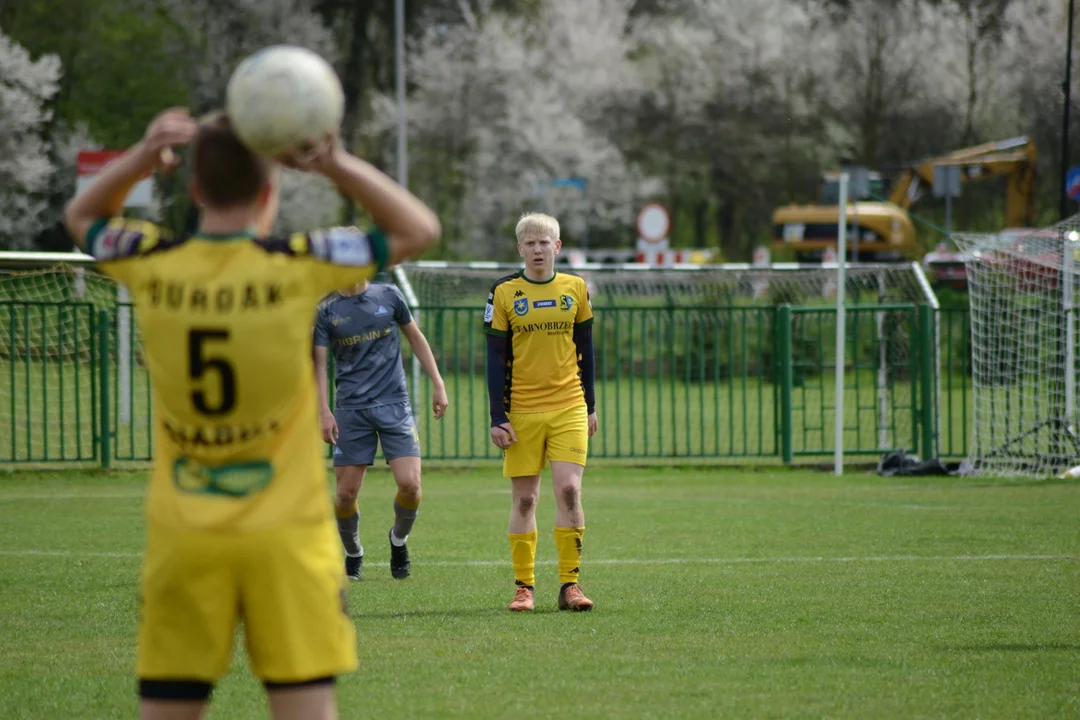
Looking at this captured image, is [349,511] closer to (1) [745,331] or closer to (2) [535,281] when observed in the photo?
(2) [535,281]

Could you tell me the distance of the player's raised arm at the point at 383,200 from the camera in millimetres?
3332

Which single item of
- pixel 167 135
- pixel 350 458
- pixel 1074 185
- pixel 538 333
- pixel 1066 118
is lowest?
pixel 350 458

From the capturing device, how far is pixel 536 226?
764cm

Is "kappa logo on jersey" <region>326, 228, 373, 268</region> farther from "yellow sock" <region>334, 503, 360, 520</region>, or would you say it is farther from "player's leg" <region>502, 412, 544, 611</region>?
"yellow sock" <region>334, 503, 360, 520</region>

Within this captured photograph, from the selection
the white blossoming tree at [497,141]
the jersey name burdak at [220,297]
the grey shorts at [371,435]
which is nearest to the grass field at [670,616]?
the grey shorts at [371,435]

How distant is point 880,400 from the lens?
17062 mm

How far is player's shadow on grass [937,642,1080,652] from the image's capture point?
643cm

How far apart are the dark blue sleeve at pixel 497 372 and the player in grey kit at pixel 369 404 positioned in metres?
0.96

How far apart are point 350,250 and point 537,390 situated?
4.48 m

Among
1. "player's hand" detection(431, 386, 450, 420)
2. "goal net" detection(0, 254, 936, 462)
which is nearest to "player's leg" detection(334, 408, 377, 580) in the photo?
"player's hand" detection(431, 386, 450, 420)

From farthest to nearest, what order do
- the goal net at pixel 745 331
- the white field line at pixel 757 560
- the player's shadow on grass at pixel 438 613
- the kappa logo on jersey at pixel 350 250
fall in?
1. the goal net at pixel 745 331
2. the white field line at pixel 757 560
3. the player's shadow on grass at pixel 438 613
4. the kappa logo on jersey at pixel 350 250

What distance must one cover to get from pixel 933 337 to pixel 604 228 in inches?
1335

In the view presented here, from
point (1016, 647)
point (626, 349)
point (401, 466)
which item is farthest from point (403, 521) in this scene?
point (626, 349)

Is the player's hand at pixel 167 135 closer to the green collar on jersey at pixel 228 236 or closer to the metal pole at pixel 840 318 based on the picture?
the green collar on jersey at pixel 228 236
